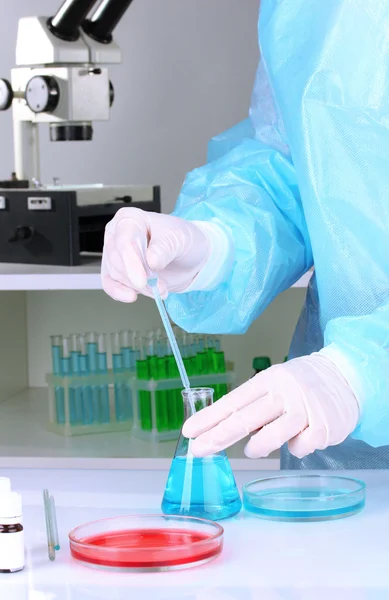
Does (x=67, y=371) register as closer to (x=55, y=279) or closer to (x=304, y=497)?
(x=55, y=279)

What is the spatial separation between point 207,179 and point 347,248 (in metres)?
0.32

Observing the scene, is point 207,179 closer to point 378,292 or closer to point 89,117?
point 378,292

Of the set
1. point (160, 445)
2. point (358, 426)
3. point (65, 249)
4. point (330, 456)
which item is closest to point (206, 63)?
point (65, 249)

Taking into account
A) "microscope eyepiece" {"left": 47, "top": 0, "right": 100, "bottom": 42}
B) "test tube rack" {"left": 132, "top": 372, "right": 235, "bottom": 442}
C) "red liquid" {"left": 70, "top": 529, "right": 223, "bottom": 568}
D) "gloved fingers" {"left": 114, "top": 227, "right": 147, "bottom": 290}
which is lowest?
"test tube rack" {"left": 132, "top": 372, "right": 235, "bottom": 442}

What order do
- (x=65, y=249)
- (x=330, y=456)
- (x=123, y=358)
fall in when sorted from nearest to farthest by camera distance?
(x=330, y=456) < (x=65, y=249) < (x=123, y=358)

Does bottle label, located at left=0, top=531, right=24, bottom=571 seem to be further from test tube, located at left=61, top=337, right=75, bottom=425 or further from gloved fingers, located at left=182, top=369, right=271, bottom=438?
test tube, located at left=61, top=337, right=75, bottom=425

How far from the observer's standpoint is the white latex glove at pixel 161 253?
1.11 m

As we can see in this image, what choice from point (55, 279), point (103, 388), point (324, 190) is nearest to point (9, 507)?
point (324, 190)

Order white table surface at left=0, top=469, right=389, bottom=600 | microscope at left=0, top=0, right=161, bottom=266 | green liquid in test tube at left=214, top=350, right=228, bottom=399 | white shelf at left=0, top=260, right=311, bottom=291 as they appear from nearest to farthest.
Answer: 1. white table surface at left=0, top=469, right=389, bottom=600
2. white shelf at left=0, top=260, right=311, bottom=291
3. microscope at left=0, top=0, right=161, bottom=266
4. green liquid in test tube at left=214, top=350, right=228, bottom=399

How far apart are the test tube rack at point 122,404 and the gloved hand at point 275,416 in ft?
4.27

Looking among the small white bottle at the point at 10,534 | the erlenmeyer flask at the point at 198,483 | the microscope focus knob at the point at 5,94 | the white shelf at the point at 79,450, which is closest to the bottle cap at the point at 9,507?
the small white bottle at the point at 10,534

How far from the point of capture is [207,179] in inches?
54.3

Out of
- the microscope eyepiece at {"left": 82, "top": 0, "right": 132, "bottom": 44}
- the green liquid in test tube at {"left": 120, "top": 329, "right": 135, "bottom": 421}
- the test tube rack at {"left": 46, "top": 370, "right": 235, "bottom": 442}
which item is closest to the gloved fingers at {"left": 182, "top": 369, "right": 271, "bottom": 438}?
the test tube rack at {"left": 46, "top": 370, "right": 235, "bottom": 442}

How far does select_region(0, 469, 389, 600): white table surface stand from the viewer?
779 millimetres
